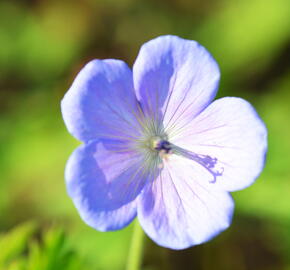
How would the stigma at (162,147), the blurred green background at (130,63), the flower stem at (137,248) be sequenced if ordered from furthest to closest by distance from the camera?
the blurred green background at (130,63)
the flower stem at (137,248)
the stigma at (162,147)

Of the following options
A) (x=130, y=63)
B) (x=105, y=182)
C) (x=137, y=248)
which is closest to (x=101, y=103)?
(x=105, y=182)

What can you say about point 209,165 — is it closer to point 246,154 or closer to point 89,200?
point 246,154

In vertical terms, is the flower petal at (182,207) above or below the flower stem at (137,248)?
above

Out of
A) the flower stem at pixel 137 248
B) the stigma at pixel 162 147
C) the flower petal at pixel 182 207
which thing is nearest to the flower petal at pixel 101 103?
the stigma at pixel 162 147

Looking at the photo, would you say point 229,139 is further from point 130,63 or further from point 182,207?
point 130,63

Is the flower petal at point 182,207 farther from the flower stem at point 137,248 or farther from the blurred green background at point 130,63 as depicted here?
the blurred green background at point 130,63

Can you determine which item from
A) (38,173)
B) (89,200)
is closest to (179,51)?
(89,200)

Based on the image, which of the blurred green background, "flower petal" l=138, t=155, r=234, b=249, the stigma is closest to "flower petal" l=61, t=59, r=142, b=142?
the stigma
